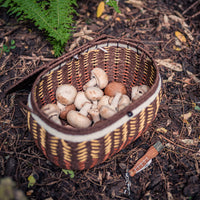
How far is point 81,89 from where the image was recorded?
9.79 ft

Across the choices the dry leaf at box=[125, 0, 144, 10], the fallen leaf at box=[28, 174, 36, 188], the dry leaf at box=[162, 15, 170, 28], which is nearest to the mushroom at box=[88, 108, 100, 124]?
the fallen leaf at box=[28, 174, 36, 188]

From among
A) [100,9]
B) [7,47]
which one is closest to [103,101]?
[7,47]

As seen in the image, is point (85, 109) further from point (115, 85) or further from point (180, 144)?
point (180, 144)

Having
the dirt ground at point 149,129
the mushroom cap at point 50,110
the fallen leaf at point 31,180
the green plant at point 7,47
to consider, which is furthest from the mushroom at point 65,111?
the green plant at point 7,47

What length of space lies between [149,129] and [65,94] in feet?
3.66

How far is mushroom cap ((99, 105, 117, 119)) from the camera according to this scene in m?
2.33

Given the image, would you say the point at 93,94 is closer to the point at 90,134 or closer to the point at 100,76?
the point at 100,76

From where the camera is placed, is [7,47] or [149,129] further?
[7,47]

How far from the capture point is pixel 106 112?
2342 mm

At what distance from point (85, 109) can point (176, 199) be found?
136cm

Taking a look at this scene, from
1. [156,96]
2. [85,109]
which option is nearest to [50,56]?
[85,109]

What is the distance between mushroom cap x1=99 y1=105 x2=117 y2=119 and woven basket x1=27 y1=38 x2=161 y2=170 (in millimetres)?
270

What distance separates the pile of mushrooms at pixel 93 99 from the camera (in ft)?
7.99

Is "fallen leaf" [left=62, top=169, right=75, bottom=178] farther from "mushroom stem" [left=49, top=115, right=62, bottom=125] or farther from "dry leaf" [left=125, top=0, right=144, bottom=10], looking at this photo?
"dry leaf" [left=125, top=0, right=144, bottom=10]
